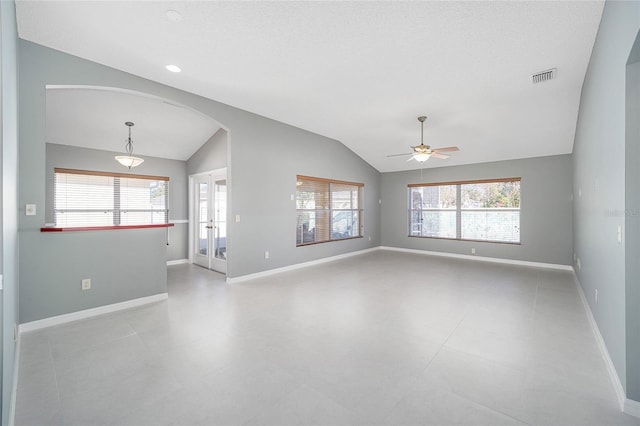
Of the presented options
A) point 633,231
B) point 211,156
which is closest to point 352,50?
point 633,231

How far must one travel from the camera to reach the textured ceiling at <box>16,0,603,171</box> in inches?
98.9

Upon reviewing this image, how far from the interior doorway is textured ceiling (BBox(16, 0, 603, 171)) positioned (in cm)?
199

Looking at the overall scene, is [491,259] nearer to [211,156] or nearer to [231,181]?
[231,181]

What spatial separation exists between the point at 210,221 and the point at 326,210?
2.74m

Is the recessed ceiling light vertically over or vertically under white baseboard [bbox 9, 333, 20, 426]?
over

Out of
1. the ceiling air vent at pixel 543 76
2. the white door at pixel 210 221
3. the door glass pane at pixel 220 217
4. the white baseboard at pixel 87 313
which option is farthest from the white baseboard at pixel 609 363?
the door glass pane at pixel 220 217

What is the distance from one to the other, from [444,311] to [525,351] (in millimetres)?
1030

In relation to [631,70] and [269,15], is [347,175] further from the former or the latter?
[631,70]

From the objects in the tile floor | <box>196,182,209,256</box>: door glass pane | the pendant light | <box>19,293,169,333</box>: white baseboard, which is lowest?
the tile floor

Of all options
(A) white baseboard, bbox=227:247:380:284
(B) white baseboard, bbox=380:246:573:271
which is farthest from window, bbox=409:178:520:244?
(A) white baseboard, bbox=227:247:380:284

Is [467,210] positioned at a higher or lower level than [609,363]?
higher

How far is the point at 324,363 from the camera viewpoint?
235 cm

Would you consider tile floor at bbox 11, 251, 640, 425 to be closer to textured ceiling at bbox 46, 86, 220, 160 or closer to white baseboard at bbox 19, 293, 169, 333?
white baseboard at bbox 19, 293, 169, 333

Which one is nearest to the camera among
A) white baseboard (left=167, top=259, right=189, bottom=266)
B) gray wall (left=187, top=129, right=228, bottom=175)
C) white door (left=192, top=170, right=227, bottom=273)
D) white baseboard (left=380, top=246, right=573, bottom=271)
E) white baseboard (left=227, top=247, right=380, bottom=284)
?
white baseboard (left=227, top=247, right=380, bottom=284)
